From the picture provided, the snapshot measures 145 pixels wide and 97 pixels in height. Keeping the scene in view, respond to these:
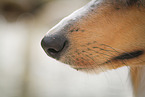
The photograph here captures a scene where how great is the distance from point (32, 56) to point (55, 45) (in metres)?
5.33

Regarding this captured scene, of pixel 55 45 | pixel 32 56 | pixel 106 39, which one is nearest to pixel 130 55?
pixel 106 39

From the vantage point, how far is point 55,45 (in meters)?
1.11

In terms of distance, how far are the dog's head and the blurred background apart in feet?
9.49

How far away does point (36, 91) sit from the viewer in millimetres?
5574

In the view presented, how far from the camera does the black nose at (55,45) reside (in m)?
1.11

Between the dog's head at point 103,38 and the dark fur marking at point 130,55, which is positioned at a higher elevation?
the dog's head at point 103,38

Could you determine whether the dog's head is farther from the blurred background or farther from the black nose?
the blurred background

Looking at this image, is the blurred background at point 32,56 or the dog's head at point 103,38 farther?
the blurred background at point 32,56

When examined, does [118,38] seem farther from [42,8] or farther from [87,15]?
[42,8]

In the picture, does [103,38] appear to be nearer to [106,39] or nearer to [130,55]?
[106,39]

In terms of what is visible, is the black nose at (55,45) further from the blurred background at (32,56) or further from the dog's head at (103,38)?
the blurred background at (32,56)

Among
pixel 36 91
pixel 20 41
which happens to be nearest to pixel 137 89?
pixel 36 91

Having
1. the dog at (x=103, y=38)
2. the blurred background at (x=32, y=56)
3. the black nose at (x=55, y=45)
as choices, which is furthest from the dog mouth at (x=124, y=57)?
the blurred background at (x=32, y=56)

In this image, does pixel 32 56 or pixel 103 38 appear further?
pixel 32 56
